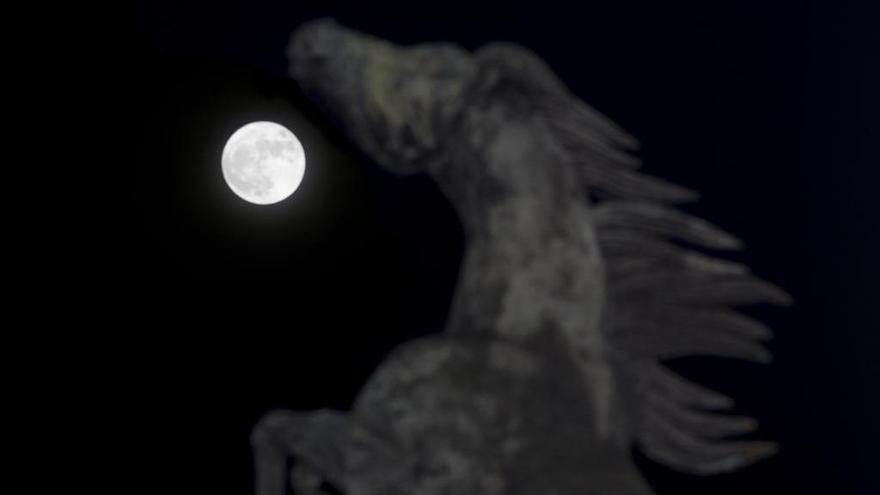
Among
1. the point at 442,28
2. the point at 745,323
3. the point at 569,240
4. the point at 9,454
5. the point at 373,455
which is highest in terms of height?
the point at 442,28

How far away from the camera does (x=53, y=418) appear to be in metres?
1.69

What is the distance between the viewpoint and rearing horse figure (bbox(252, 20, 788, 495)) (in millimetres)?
1298

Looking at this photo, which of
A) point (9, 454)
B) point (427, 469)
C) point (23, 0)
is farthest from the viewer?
point (23, 0)

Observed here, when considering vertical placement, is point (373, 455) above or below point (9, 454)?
above

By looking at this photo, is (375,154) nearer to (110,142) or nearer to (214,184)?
(214,184)

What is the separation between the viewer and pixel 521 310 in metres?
1.35

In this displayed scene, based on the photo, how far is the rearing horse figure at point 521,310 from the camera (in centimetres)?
130

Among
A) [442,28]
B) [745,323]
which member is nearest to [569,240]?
[745,323]

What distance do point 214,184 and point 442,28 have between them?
451mm

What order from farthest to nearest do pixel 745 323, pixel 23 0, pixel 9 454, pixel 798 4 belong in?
Answer: pixel 798 4 → pixel 23 0 → pixel 9 454 → pixel 745 323

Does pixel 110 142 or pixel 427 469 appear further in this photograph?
pixel 110 142

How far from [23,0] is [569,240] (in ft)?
3.22

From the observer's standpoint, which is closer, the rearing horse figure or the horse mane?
the rearing horse figure

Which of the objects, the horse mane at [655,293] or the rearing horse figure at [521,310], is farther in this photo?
the horse mane at [655,293]
